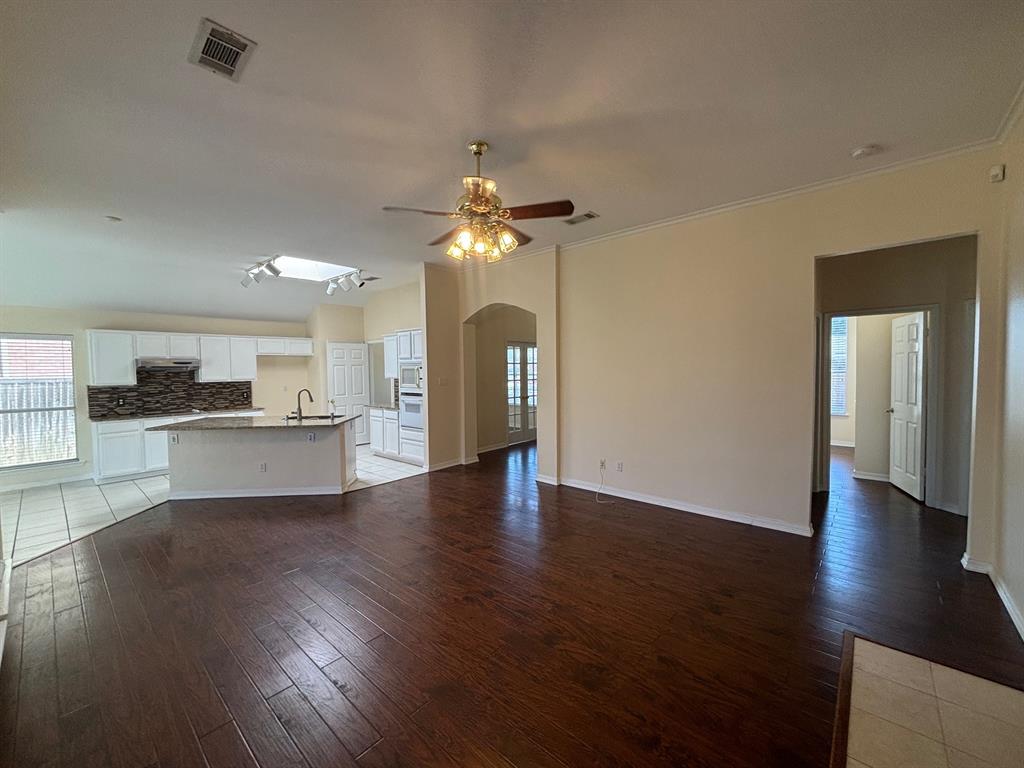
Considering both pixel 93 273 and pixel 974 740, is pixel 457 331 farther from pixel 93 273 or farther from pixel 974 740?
pixel 974 740

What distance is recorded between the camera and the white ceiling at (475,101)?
1.76 metres

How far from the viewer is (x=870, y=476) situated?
17.3ft

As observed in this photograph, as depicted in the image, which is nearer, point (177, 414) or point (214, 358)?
point (177, 414)

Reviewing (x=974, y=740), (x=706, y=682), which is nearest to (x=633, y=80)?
(x=706, y=682)

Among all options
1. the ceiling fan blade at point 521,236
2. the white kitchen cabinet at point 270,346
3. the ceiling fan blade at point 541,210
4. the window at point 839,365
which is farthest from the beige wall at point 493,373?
the window at point 839,365

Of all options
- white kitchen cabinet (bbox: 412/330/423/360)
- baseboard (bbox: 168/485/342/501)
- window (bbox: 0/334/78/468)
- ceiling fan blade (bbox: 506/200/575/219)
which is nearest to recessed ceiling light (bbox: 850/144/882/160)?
ceiling fan blade (bbox: 506/200/575/219)

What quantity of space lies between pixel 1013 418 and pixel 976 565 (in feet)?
4.01

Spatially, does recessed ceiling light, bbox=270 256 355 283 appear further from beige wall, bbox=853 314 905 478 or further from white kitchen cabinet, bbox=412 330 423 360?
beige wall, bbox=853 314 905 478

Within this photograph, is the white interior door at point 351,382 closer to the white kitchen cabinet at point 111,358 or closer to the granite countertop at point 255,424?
the granite countertop at point 255,424

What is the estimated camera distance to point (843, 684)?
1930 millimetres

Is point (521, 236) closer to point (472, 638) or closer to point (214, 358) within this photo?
point (472, 638)

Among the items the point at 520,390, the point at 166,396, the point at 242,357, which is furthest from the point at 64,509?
the point at 520,390

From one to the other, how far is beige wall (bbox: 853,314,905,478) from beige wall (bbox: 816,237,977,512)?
0.93 meters

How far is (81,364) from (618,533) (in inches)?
321
